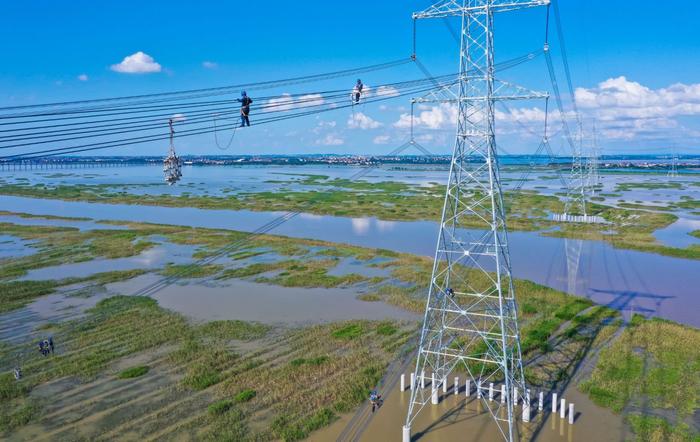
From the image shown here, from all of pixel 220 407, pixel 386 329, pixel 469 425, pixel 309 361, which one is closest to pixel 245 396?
pixel 220 407

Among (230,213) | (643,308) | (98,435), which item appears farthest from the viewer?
(230,213)

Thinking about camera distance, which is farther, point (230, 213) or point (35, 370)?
point (230, 213)

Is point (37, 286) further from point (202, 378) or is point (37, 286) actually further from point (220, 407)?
point (220, 407)

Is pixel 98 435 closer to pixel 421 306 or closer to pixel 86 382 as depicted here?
pixel 86 382

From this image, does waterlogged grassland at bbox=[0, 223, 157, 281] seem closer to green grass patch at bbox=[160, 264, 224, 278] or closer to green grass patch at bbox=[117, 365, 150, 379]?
green grass patch at bbox=[160, 264, 224, 278]

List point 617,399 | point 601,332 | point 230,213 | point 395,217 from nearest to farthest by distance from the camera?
point 617,399 < point 601,332 < point 395,217 < point 230,213

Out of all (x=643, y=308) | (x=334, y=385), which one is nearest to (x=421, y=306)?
(x=334, y=385)

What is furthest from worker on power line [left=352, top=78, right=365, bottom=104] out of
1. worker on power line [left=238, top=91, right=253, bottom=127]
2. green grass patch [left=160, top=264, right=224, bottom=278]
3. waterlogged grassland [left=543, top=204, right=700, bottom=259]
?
waterlogged grassland [left=543, top=204, right=700, bottom=259]
